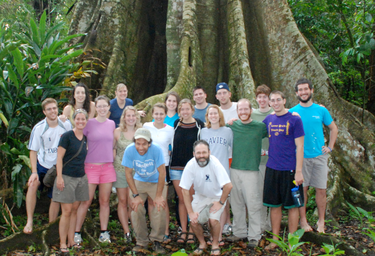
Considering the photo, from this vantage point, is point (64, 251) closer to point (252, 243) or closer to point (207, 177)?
point (207, 177)

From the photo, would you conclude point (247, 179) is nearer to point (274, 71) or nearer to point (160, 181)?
point (160, 181)

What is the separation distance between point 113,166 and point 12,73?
1972 millimetres

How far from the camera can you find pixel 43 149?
4309mm

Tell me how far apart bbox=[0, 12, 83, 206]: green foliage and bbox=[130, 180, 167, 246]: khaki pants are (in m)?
1.63

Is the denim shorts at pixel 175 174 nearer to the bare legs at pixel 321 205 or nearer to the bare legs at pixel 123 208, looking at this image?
the bare legs at pixel 123 208

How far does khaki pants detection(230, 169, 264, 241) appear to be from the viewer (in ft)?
14.1

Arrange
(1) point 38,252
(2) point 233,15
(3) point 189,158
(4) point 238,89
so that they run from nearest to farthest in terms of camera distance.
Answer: (1) point 38,252, (3) point 189,158, (4) point 238,89, (2) point 233,15

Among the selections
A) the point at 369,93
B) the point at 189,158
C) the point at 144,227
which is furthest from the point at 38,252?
the point at 369,93

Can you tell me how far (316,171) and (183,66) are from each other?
11.1 feet

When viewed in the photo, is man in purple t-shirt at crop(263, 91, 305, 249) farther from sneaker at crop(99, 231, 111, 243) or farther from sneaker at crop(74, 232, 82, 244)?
sneaker at crop(74, 232, 82, 244)

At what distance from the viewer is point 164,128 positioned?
15.3 ft

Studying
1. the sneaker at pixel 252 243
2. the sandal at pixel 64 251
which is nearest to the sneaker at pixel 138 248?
the sandal at pixel 64 251

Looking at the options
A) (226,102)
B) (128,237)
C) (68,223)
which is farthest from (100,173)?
(226,102)

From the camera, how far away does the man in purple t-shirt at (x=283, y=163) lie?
4.10m
